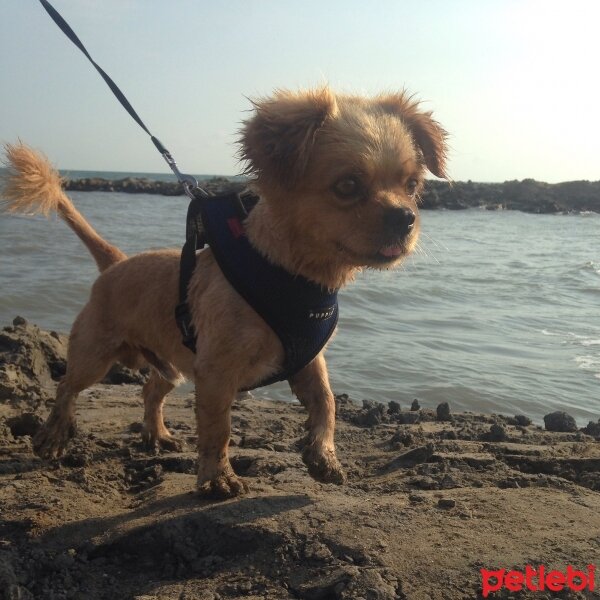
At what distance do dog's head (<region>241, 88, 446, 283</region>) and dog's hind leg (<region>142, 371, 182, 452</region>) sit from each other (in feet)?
6.34

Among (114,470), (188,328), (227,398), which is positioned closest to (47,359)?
(114,470)

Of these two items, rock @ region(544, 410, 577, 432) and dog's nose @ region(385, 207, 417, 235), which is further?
rock @ region(544, 410, 577, 432)

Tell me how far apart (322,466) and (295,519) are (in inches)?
19.7

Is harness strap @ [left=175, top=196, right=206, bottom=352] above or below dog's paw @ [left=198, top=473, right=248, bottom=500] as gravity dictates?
above

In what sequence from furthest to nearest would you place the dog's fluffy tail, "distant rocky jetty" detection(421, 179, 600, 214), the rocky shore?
"distant rocky jetty" detection(421, 179, 600, 214) < the dog's fluffy tail < the rocky shore

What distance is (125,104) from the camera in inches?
174

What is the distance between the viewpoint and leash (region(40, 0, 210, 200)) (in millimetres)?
4289

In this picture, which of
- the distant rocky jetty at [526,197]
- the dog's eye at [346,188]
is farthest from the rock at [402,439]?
the distant rocky jetty at [526,197]

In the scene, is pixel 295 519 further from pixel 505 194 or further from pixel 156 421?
pixel 505 194

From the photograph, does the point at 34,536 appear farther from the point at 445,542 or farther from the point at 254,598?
the point at 445,542

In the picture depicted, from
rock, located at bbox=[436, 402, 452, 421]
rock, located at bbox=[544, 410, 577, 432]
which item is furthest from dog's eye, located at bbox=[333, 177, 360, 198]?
rock, located at bbox=[544, 410, 577, 432]

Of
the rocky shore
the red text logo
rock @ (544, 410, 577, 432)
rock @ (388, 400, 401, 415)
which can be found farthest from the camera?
rock @ (388, 400, 401, 415)

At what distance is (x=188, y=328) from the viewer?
12.6 feet

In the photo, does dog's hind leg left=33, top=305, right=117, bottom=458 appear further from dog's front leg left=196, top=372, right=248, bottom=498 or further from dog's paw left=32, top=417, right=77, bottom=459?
dog's front leg left=196, top=372, right=248, bottom=498
